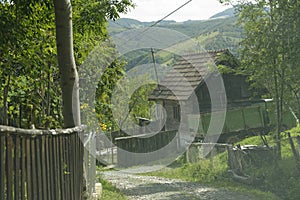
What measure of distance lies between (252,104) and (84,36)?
17.4 meters

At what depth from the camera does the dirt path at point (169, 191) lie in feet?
34.8

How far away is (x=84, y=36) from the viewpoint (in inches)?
274

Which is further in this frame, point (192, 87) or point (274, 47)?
point (192, 87)

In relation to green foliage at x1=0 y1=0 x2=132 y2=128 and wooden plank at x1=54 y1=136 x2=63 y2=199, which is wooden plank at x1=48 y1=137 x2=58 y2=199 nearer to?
wooden plank at x1=54 y1=136 x2=63 y2=199

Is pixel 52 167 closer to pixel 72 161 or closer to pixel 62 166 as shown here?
pixel 62 166

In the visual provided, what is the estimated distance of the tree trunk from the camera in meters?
5.41

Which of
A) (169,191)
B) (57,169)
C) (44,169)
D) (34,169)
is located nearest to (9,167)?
(34,169)

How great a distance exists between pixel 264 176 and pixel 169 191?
2.44 meters

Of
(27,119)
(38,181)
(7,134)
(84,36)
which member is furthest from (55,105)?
(7,134)

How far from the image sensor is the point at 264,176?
11797 millimetres

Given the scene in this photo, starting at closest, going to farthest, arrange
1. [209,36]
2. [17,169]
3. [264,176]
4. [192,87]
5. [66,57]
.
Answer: [17,169], [66,57], [264,176], [192,87], [209,36]

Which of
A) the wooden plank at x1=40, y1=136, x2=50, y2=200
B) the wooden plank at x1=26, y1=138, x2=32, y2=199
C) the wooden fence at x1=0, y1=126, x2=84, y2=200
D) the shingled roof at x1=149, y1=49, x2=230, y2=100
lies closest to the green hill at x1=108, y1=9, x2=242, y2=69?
the shingled roof at x1=149, y1=49, x2=230, y2=100

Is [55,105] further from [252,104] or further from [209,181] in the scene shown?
[252,104]

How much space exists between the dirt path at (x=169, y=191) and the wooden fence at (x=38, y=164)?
5448 mm
